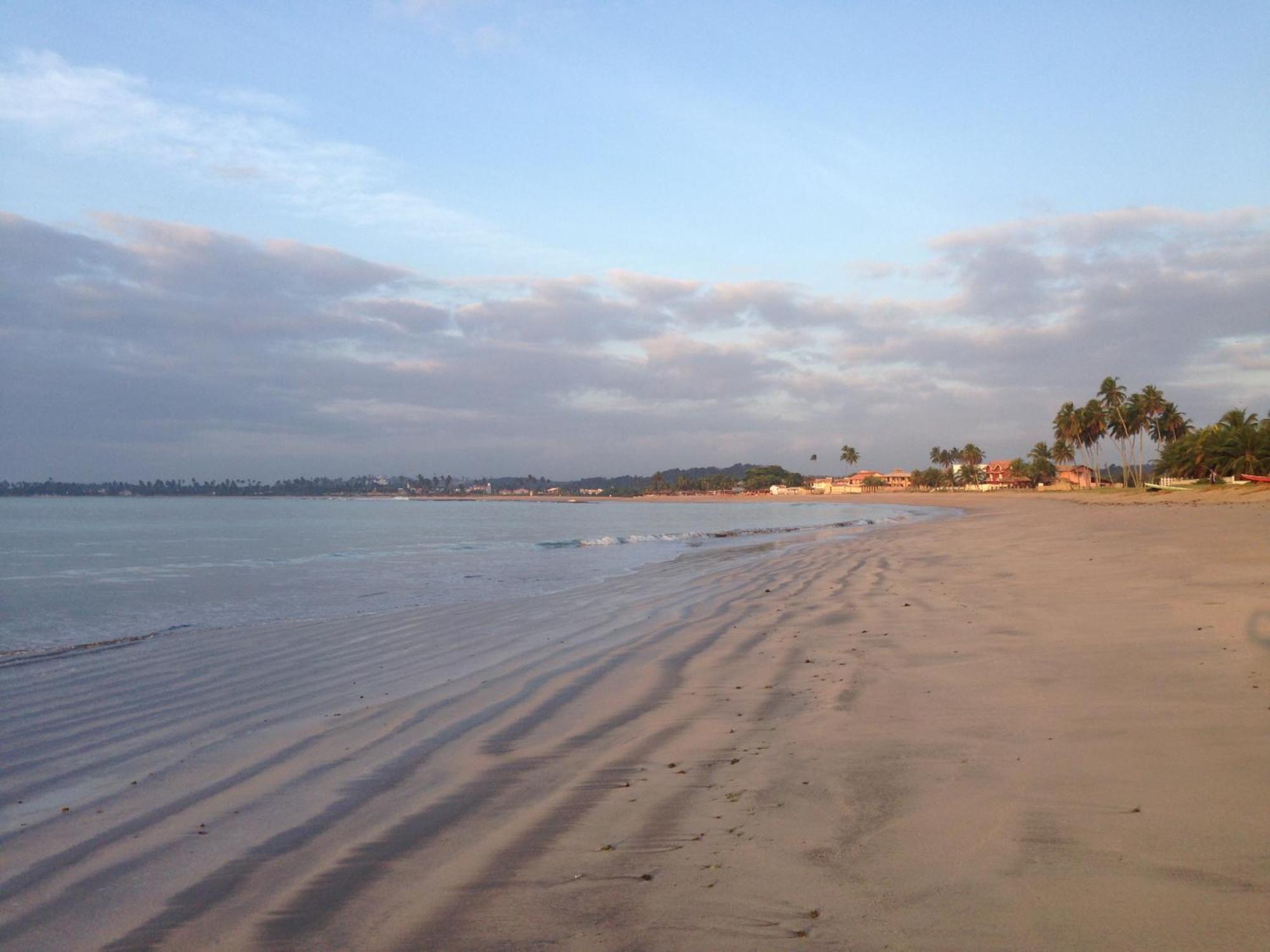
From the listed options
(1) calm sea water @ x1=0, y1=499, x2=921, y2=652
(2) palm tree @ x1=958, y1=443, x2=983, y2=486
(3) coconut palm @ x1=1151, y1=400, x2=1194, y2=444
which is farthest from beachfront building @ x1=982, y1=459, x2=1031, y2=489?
(1) calm sea water @ x1=0, y1=499, x2=921, y2=652

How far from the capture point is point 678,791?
4574mm

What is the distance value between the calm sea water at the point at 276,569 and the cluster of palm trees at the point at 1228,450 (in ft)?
114

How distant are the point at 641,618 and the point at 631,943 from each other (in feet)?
30.8

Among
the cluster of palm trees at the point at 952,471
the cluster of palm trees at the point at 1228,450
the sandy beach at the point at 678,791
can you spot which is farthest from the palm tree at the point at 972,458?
the sandy beach at the point at 678,791

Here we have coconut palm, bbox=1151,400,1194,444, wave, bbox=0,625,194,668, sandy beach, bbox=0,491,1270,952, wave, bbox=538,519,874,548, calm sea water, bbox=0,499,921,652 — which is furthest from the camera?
coconut palm, bbox=1151,400,1194,444

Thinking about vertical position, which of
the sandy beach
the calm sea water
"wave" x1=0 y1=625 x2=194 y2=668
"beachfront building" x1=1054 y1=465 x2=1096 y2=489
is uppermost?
"beachfront building" x1=1054 y1=465 x2=1096 y2=489

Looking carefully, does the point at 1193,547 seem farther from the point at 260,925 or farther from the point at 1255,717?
the point at 260,925

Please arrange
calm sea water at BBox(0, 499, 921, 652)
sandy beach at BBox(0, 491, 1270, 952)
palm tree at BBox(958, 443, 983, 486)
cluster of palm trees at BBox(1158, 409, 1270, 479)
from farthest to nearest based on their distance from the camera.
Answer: palm tree at BBox(958, 443, 983, 486) → cluster of palm trees at BBox(1158, 409, 1270, 479) → calm sea water at BBox(0, 499, 921, 652) → sandy beach at BBox(0, 491, 1270, 952)

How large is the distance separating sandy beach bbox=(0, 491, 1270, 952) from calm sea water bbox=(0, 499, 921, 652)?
19.7ft

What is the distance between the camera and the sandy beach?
3176mm

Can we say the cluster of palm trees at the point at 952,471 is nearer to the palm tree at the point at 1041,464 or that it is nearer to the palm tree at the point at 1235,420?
the palm tree at the point at 1041,464

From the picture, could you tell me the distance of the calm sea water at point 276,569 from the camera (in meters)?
16.0

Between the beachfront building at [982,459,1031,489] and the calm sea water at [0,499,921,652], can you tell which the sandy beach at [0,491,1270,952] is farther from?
the beachfront building at [982,459,1031,489]

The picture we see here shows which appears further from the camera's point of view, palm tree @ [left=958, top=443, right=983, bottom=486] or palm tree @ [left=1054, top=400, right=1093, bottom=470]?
palm tree @ [left=958, top=443, right=983, bottom=486]
